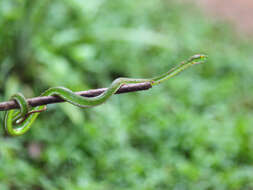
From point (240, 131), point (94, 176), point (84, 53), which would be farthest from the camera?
point (84, 53)

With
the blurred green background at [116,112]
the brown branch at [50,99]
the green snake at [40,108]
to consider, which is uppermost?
the blurred green background at [116,112]

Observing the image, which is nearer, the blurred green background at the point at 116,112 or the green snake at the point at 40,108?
the green snake at the point at 40,108

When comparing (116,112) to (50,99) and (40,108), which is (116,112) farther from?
(50,99)

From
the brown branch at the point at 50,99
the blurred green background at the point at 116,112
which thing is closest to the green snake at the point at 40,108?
the brown branch at the point at 50,99

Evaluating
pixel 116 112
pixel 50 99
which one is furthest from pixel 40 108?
pixel 116 112

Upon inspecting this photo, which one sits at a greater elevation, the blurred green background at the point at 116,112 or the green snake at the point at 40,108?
the blurred green background at the point at 116,112

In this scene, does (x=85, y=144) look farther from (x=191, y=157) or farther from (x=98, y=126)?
(x=191, y=157)

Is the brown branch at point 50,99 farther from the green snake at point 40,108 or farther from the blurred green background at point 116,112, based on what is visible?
the blurred green background at point 116,112

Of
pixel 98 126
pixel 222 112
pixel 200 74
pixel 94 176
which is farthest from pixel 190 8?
pixel 94 176

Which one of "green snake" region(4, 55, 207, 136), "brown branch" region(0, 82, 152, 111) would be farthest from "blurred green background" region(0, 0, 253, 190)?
"brown branch" region(0, 82, 152, 111)
